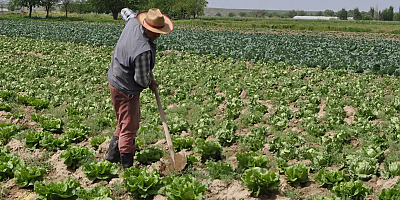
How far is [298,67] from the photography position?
48.7 ft

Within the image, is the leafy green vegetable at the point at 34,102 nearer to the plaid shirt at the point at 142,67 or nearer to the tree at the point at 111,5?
the plaid shirt at the point at 142,67

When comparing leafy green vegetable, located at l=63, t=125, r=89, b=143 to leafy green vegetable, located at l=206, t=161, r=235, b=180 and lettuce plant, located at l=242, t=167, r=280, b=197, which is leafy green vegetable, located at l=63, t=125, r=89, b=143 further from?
lettuce plant, located at l=242, t=167, r=280, b=197

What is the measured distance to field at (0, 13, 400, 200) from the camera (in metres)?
4.73

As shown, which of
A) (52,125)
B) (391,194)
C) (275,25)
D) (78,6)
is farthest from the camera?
(78,6)

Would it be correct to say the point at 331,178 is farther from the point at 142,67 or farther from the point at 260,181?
the point at 142,67

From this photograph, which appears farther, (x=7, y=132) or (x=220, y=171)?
(x=7, y=132)

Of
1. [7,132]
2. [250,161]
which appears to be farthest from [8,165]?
[250,161]

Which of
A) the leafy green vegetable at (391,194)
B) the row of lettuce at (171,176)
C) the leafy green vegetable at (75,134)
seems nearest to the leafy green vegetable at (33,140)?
the row of lettuce at (171,176)

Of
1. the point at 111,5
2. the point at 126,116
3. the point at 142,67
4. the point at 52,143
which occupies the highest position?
the point at 111,5

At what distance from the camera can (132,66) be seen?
15.7 ft

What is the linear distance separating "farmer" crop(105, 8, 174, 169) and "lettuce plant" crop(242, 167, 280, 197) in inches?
68.9

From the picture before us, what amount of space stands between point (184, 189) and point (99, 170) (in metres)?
1.46

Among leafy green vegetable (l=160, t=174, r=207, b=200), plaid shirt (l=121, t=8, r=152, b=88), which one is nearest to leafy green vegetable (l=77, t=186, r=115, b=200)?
leafy green vegetable (l=160, t=174, r=207, b=200)

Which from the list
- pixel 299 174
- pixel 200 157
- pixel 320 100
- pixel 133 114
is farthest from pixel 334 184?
pixel 320 100
